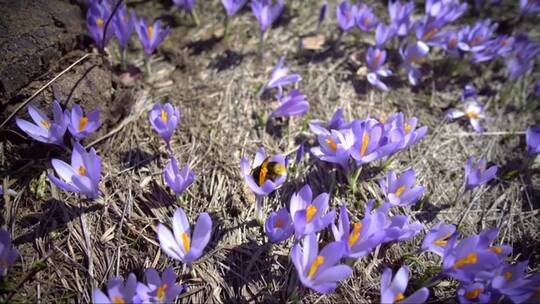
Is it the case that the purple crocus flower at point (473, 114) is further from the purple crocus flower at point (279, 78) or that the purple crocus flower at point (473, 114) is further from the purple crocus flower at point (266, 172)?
the purple crocus flower at point (266, 172)

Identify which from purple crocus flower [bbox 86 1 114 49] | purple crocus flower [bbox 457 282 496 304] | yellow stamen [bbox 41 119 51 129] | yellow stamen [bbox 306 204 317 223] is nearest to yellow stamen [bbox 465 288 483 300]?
purple crocus flower [bbox 457 282 496 304]

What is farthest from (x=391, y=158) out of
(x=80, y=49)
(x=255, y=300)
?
(x=80, y=49)

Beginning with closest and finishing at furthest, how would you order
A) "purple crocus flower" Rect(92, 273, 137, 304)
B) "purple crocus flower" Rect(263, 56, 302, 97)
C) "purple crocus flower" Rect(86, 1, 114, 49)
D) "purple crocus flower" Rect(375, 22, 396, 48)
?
1. "purple crocus flower" Rect(92, 273, 137, 304)
2. "purple crocus flower" Rect(86, 1, 114, 49)
3. "purple crocus flower" Rect(263, 56, 302, 97)
4. "purple crocus flower" Rect(375, 22, 396, 48)

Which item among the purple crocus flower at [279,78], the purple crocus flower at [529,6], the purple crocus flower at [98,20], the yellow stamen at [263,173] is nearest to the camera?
the yellow stamen at [263,173]

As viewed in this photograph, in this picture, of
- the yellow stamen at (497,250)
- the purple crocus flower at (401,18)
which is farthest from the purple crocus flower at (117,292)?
the purple crocus flower at (401,18)

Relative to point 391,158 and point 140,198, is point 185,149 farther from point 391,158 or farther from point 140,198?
point 391,158

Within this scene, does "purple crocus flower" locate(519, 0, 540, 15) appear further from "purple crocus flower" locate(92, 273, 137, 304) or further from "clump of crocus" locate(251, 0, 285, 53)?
"purple crocus flower" locate(92, 273, 137, 304)

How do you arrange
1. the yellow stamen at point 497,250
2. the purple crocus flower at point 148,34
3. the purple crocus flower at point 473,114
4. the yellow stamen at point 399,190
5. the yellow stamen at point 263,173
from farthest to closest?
the purple crocus flower at point 473,114, the purple crocus flower at point 148,34, the yellow stamen at point 399,190, the yellow stamen at point 263,173, the yellow stamen at point 497,250
